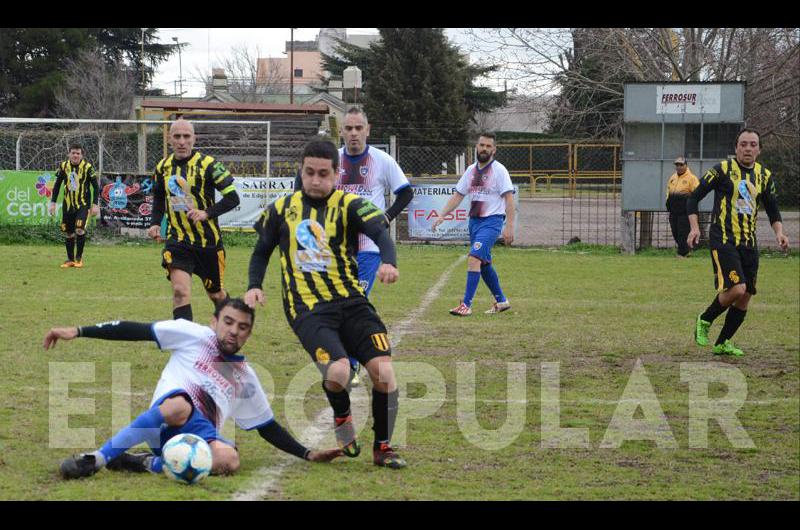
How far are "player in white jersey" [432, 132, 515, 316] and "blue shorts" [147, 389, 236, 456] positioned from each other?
6.95 metres

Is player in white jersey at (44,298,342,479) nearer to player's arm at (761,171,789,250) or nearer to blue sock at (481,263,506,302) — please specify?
player's arm at (761,171,789,250)

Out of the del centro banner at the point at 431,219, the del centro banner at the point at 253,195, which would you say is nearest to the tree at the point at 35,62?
the del centro banner at the point at 253,195

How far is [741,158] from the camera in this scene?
981 centimetres

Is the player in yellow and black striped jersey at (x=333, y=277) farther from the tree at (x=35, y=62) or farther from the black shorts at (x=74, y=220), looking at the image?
the tree at (x=35, y=62)

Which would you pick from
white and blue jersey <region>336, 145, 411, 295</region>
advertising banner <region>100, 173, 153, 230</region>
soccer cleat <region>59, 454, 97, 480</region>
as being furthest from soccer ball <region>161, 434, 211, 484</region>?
advertising banner <region>100, 173, 153, 230</region>

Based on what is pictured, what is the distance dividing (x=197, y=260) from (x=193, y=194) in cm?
60

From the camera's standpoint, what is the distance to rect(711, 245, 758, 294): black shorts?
981 centimetres

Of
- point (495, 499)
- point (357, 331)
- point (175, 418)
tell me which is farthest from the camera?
point (357, 331)

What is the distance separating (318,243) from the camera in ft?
19.6

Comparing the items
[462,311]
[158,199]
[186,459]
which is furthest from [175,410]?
[462,311]
